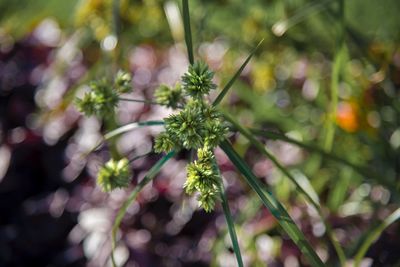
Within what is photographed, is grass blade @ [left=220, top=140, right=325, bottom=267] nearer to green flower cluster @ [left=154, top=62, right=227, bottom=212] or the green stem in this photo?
green flower cluster @ [left=154, top=62, right=227, bottom=212]

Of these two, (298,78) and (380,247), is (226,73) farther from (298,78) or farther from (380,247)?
(380,247)

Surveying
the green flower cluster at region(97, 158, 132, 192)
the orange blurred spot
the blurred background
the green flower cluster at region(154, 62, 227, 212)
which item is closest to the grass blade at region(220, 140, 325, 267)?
the green flower cluster at region(154, 62, 227, 212)

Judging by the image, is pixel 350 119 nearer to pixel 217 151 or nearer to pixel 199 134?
pixel 217 151

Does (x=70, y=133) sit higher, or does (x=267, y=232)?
(x=70, y=133)

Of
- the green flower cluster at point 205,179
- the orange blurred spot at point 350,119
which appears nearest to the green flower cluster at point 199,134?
the green flower cluster at point 205,179

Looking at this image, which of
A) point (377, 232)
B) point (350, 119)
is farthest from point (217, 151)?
point (377, 232)

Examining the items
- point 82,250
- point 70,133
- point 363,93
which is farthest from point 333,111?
point 70,133
